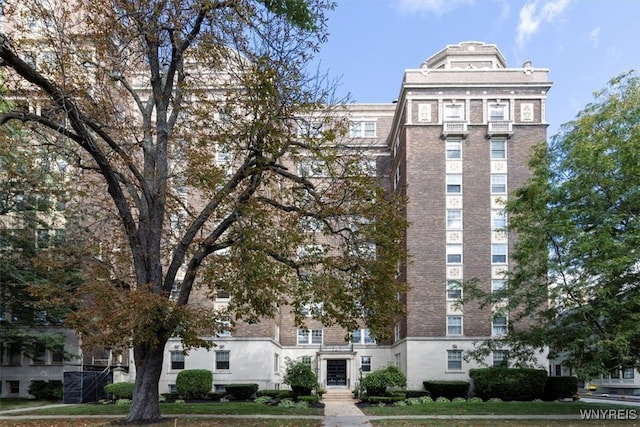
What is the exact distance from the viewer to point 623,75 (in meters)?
19.4

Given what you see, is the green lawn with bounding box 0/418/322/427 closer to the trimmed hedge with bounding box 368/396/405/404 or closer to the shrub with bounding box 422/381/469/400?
the trimmed hedge with bounding box 368/396/405/404

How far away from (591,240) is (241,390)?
867 inches

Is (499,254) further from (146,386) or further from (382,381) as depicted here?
Result: (146,386)

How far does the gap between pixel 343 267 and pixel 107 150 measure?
9276 mm

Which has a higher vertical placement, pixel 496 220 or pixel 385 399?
pixel 496 220

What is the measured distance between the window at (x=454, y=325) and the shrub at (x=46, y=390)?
23.2 metres

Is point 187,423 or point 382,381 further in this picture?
point 382,381

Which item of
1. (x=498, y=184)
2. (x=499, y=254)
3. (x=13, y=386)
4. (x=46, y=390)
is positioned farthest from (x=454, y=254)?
(x=13, y=386)

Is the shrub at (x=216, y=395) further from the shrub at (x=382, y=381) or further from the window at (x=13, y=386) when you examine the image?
the window at (x=13, y=386)

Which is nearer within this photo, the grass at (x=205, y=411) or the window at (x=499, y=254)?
the grass at (x=205, y=411)

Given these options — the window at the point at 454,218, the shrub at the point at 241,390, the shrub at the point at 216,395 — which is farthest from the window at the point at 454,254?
the shrub at the point at 216,395

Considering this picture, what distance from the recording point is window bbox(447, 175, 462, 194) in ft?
118

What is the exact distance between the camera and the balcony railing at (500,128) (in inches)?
1394

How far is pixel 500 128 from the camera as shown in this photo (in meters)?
35.5
